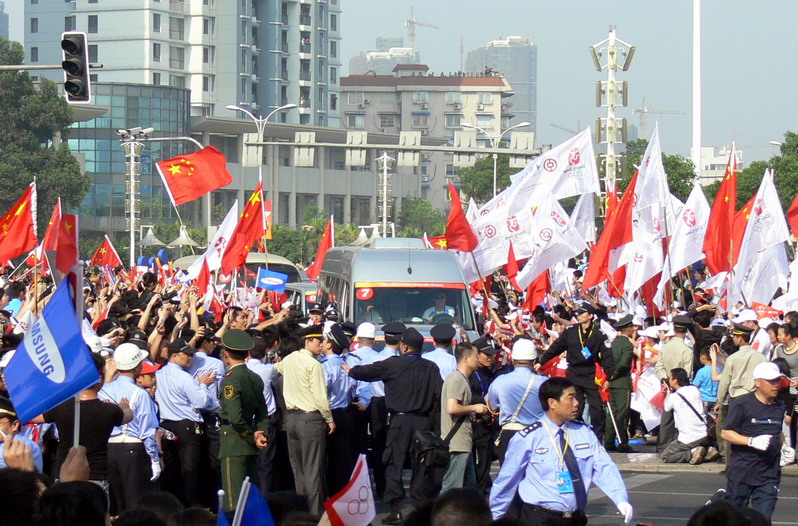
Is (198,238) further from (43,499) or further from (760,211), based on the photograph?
(43,499)

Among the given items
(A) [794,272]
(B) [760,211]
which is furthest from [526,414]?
(B) [760,211]

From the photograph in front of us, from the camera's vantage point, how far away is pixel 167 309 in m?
12.2

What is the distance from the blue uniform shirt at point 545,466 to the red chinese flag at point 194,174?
14146 mm

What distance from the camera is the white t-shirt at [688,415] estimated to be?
14.8 metres

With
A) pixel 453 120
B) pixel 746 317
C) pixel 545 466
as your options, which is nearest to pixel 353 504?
pixel 545 466

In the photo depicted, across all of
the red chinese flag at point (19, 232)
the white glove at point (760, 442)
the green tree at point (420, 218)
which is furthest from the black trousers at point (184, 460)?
the green tree at point (420, 218)

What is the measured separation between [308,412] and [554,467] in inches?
148

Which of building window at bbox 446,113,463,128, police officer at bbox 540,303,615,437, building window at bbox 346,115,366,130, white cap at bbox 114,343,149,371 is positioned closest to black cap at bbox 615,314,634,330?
police officer at bbox 540,303,615,437

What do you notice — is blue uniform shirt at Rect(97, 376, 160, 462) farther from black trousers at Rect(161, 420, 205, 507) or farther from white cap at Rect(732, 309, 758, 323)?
white cap at Rect(732, 309, 758, 323)

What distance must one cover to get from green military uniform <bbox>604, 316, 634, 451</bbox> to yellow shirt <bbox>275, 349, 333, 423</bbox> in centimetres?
549

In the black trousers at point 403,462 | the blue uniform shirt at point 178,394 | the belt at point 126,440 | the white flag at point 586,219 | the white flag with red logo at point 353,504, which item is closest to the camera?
the white flag with red logo at point 353,504

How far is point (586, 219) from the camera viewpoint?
23156mm

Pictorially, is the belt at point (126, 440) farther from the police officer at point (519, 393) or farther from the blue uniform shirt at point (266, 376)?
the police officer at point (519, 393)

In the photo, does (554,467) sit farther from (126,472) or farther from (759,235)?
(759,235)
